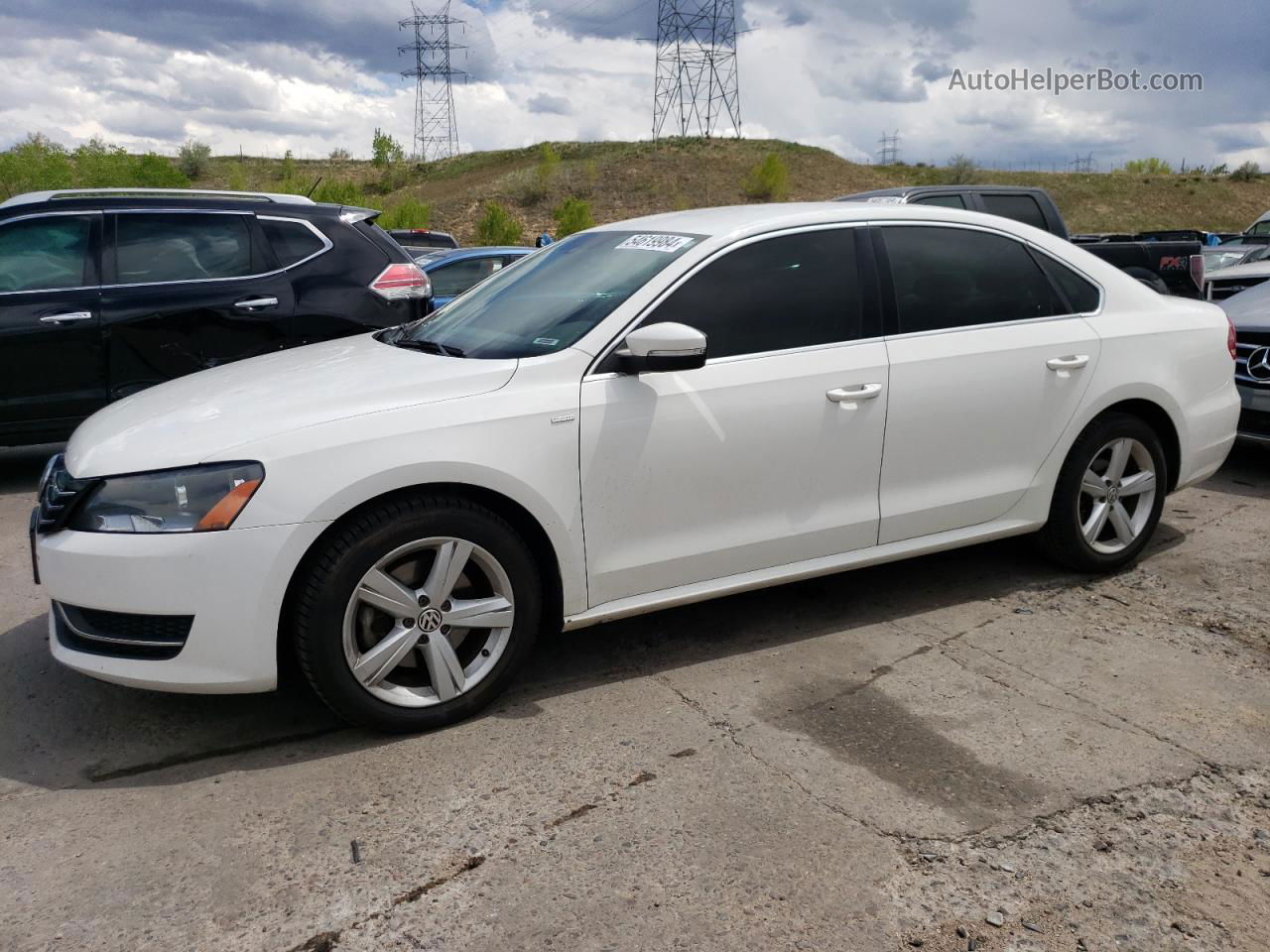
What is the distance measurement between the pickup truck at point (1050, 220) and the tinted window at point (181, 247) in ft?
13.6

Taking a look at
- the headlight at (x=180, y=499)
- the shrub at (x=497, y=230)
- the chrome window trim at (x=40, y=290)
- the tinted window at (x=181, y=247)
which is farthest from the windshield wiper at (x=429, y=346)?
the shrub at (x=497, y=230)

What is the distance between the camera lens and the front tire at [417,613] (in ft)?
10.6

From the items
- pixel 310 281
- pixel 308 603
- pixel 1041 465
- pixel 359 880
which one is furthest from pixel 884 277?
pixel 310 281

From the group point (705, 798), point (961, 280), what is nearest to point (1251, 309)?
point (961, 280)

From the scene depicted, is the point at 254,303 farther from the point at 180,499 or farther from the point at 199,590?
the point at 199,590

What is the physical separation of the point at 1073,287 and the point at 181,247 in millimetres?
5370

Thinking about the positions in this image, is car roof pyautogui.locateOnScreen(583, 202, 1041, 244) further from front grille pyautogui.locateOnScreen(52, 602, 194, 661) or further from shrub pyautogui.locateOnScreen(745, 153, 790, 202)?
shrub pyautogui.locateOnScreen(745, 153, 790, 202)

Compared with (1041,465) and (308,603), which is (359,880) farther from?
(1041,465)

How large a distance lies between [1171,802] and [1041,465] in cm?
183

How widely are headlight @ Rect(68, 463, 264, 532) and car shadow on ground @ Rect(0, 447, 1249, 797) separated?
2.49 feet

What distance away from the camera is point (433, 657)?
11.1ft

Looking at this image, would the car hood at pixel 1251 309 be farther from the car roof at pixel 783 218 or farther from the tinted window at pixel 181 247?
the tinted window at pixel 181 247

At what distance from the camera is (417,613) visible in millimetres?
3344

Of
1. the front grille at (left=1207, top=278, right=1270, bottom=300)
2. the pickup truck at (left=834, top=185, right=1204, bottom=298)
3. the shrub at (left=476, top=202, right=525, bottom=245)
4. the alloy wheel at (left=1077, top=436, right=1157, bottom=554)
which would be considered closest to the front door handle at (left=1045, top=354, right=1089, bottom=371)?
the alloy wheel at (left=1077, top=436, right=1157, bottom=554)
